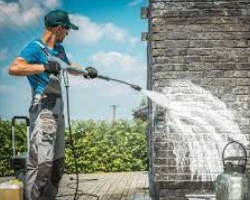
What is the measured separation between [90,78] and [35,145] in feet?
3.16

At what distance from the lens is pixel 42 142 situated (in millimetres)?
4387

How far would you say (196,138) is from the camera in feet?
19.1

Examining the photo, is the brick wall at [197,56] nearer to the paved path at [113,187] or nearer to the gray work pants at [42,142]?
the paved path at [113,187]

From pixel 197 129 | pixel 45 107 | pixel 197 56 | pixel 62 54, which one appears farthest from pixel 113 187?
pixel 45 107

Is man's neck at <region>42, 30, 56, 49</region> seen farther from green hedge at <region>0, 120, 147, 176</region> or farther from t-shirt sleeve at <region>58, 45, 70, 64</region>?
green hedge at <region>0, 120, 147, 176</region>

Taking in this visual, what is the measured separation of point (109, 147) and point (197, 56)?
21.9 feet

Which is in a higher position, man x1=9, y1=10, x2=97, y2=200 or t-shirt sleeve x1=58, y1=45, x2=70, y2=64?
t-shirt sleeve x1=58, y1=45, x2=70, y2=64

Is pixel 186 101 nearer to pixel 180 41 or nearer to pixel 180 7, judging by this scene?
pixel 180 41

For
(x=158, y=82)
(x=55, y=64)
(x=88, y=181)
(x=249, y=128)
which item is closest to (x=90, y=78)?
(x=55, y=64)

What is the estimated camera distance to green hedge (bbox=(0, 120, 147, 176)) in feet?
39.6

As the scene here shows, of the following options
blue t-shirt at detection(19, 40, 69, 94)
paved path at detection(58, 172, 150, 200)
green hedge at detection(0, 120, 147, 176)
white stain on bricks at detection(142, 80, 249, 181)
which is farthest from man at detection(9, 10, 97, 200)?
green hedge at detection(0, 120, 147, 176)

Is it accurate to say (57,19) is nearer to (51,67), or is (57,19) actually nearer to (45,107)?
(51,67)

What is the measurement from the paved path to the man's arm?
9.55ft

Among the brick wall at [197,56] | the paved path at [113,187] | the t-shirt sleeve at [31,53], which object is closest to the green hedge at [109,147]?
the paved path at [113,187]
